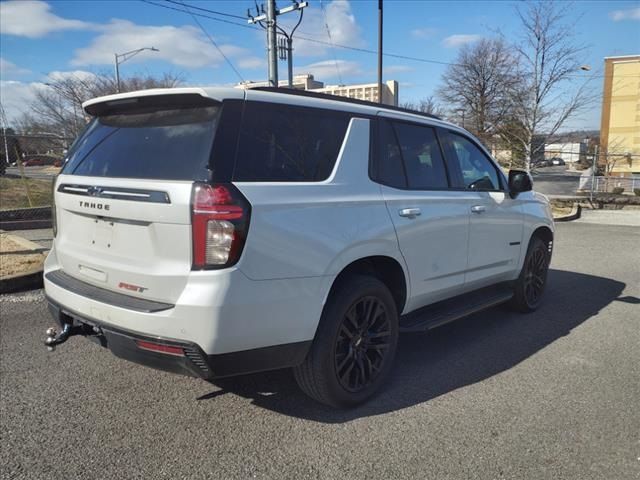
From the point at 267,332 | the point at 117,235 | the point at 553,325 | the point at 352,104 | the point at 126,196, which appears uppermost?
the point at 352,104

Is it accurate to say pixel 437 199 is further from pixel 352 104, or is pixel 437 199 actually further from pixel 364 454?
pixel 364 454

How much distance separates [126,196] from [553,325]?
14.1ft

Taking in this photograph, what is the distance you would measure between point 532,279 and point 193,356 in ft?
13.8

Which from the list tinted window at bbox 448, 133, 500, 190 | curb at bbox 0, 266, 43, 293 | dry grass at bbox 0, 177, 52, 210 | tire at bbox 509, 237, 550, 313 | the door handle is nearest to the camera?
the door handle

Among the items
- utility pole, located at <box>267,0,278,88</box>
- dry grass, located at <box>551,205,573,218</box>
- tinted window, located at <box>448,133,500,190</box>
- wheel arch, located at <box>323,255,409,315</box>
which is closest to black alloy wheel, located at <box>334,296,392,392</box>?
wheel arch, located at <box>323,255,409,315</box>

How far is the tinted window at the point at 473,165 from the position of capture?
14.6 ft

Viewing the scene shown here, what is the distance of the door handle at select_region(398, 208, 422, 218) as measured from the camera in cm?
353

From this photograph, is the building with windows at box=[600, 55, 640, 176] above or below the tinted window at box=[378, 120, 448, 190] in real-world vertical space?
above

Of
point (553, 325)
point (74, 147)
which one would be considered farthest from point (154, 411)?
point (553, 325)

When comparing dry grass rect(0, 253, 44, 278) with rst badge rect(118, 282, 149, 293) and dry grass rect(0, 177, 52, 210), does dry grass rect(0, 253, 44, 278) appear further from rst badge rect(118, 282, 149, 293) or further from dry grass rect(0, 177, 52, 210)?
dry grass rect(0, 177, 52, 210)

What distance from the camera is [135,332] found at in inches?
106

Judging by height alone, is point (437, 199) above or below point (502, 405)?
above

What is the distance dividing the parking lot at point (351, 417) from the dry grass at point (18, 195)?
31.4ft

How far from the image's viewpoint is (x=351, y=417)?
324 cm
